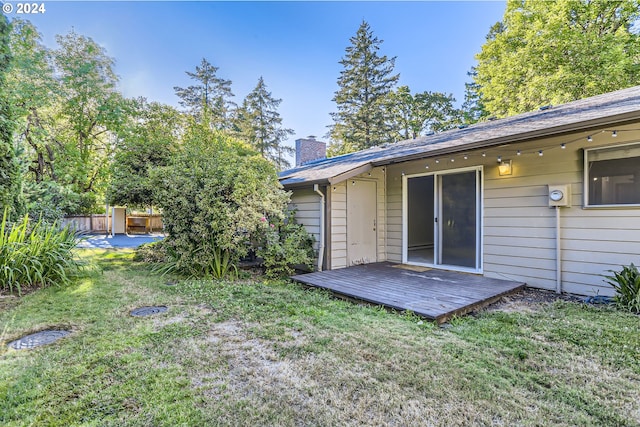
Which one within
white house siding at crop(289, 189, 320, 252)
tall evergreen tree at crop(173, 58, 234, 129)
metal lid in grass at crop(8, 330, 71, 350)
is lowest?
metal lid in grass at crop(8, 330, 71, 350)

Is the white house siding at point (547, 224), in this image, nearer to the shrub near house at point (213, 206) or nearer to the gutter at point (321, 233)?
the gutter at point (321, 233)

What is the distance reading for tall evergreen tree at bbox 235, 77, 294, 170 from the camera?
21203 millimetres

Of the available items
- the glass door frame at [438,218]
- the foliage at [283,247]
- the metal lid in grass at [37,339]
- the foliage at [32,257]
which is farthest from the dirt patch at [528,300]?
the foliage at [32,257]

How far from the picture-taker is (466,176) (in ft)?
17.6

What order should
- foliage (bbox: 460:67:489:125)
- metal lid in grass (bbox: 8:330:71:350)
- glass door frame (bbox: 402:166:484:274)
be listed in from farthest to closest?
foliage (bbox: 460:67:489:125) → glass door frame (bbox: 402:166:484:274) → metal lid in grass (bbox: 8:330:71:350)

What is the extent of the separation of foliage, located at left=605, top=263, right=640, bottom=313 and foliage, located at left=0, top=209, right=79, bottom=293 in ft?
24.5

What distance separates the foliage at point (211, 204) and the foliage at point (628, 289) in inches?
194

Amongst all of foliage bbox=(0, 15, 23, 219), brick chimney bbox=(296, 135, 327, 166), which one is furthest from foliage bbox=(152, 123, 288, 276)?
brick chimney bbox=(296, 135, 327, 166)

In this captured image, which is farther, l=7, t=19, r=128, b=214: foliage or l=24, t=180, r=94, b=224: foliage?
l=7, t=19, r=128, b=214: foliage

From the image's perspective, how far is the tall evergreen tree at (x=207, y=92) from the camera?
66.0ft

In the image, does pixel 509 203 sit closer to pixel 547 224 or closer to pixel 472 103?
pixel 547 224

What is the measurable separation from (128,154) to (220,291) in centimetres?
556

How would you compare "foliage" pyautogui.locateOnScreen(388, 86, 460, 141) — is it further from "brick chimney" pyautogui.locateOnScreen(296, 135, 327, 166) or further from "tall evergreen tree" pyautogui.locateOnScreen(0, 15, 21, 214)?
"tall evergreen tree" pyautogui.locateOnScreen(0, 15, 21, 214)

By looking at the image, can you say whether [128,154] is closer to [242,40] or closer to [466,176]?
[242,40]
